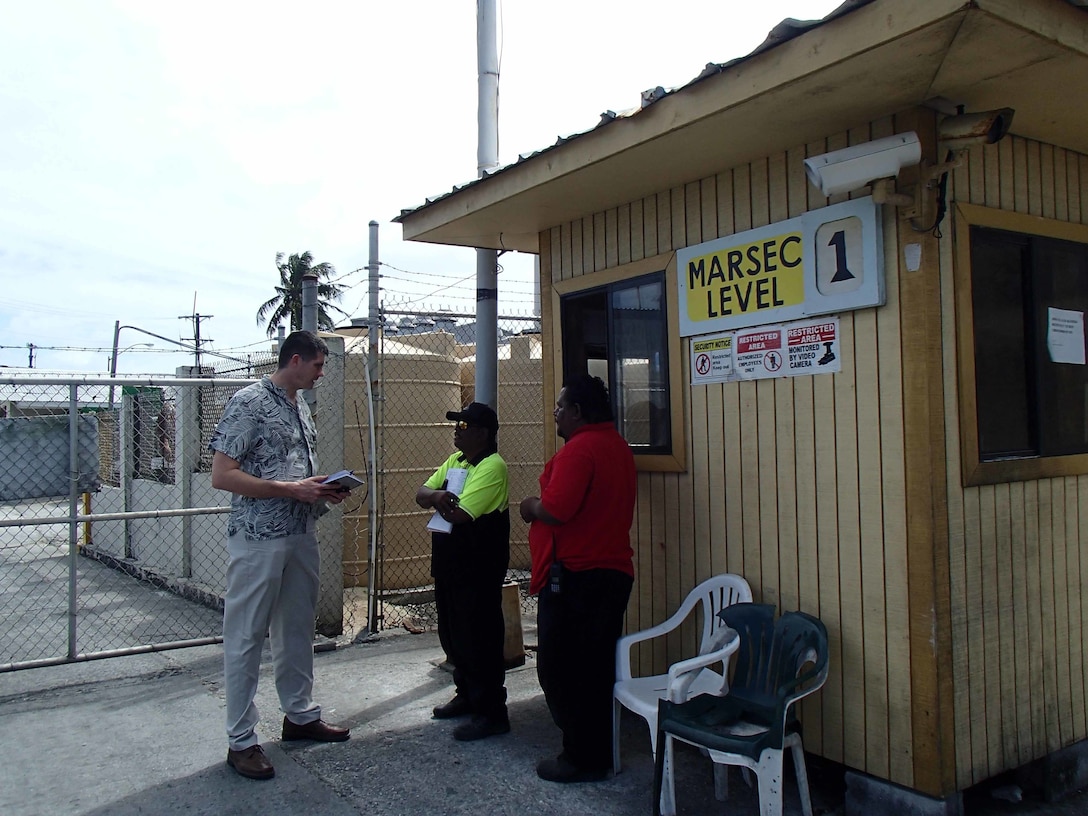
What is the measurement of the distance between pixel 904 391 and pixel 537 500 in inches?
63.1

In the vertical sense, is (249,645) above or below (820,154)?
below

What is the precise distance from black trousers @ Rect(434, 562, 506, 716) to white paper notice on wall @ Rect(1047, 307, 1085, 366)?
2818mm

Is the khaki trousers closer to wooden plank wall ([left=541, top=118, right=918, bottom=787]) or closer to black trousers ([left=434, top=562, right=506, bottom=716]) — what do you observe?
black trousers ([left=434, top=562, right=506, bottom=716])

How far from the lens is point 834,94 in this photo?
3.20m

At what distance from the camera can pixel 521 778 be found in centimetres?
389

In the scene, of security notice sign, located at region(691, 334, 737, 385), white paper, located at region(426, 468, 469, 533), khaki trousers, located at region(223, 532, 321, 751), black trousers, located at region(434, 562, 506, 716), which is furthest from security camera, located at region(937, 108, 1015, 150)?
khaki trousers, located at region(223, 532, 321, 751)

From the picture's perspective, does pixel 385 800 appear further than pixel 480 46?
No

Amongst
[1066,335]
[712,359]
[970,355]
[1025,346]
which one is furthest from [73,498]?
[1066,335]

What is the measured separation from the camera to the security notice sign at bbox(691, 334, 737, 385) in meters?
4.07

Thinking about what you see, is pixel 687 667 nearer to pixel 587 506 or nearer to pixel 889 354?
pixel 587 506

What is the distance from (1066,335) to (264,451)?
3770 mm

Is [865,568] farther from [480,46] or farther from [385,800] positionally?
[480,46]

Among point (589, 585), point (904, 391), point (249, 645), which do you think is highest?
point (904, 391)

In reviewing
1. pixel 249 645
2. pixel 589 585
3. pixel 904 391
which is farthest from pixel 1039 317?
pixel 249 645
